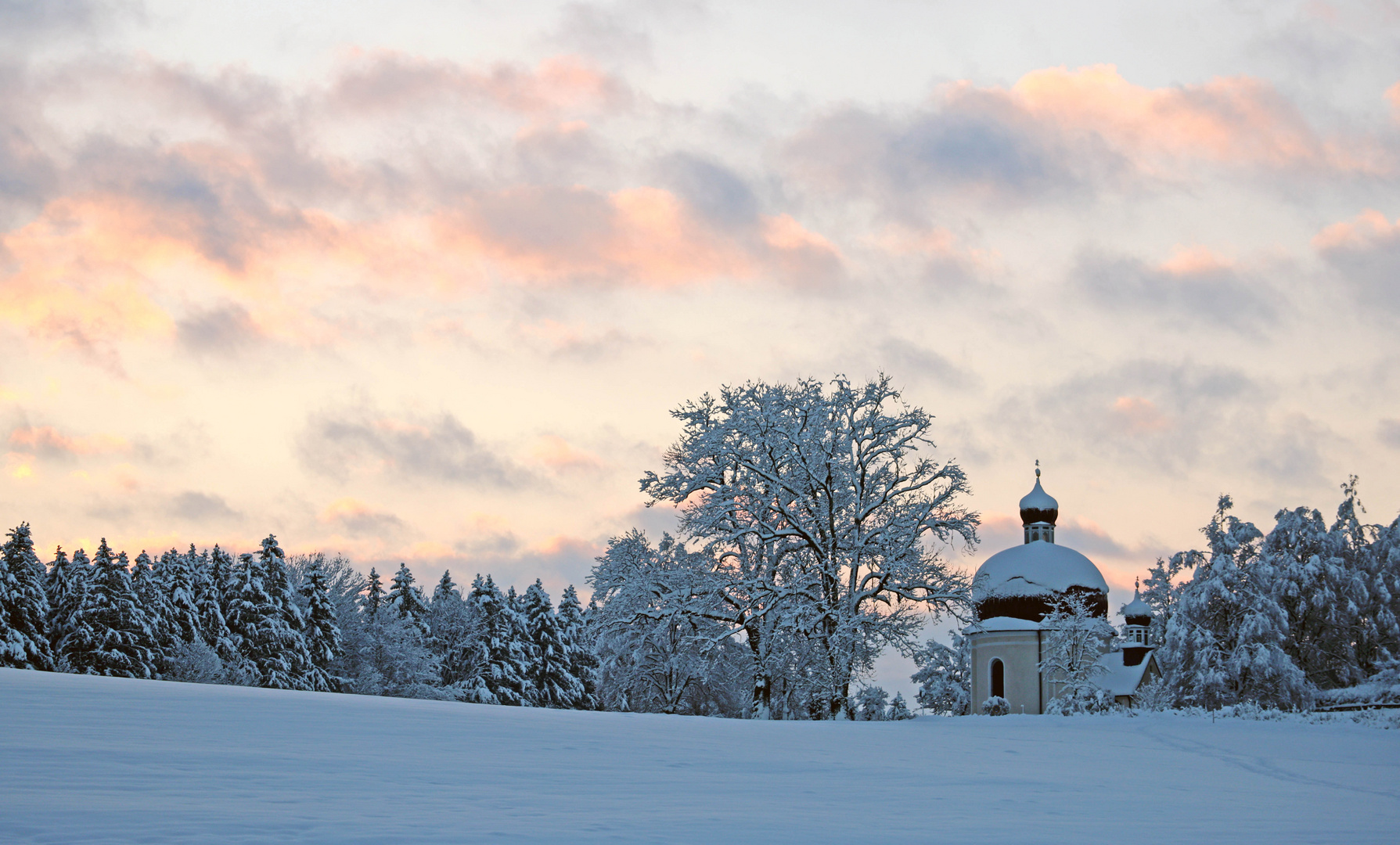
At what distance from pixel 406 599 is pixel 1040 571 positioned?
43361 millimetres

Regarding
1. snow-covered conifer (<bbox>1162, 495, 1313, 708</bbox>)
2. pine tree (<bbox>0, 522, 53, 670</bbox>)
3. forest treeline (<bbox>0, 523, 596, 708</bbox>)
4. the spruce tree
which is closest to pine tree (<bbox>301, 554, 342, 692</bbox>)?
forest treeline (<bbox>0, 523, 596, 708</bbox>)

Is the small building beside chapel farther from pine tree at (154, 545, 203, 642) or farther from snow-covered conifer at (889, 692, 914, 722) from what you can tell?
pine tree at (154, 545, 203, 642)

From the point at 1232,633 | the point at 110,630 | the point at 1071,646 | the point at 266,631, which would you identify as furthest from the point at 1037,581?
the point at 110,630

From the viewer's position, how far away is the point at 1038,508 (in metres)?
69.6

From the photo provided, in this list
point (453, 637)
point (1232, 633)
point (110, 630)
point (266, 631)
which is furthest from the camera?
point (453, 637)

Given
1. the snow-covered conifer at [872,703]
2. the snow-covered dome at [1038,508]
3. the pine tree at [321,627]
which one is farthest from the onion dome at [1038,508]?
the pine tree at [321,627]

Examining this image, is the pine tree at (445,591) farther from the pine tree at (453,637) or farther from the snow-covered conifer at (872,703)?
the snow-covered conifer at (872,703)

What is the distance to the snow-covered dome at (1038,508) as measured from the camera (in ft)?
228

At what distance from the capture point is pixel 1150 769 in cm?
1438

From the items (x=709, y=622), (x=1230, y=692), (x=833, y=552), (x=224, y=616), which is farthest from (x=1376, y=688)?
(x=224, y=616)

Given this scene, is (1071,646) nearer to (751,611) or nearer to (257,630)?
(751,611)

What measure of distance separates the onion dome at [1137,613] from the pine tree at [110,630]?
53.6 meters

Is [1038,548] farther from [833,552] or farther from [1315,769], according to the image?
[1315,769]

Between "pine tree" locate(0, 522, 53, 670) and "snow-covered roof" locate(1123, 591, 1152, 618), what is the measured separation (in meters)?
57.4
